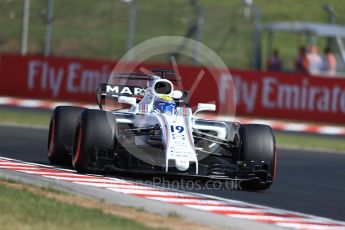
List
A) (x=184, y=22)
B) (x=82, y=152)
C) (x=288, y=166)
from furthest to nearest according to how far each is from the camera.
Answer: (x=184, y=22) < (x=288, y=166) < (x=82, y=152)

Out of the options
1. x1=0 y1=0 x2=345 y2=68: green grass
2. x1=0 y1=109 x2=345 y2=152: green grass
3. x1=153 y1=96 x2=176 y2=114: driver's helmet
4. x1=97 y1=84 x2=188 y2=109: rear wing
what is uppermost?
x1=0 y1=0 x2=345 y2=68: green grass

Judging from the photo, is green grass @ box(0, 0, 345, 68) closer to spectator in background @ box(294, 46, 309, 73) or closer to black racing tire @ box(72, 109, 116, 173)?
spectator in background @ box(294, 46, 309, 73)

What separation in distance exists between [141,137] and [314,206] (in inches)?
96.4

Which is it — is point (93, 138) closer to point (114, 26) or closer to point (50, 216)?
point (50, 216)

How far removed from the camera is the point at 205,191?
11.0 m

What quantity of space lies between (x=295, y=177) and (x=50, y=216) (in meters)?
6.65

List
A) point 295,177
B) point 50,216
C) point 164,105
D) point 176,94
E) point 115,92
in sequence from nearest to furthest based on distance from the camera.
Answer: point 50,216 → point 164,105 → point 176,94 → point 115,92 → point 295,177

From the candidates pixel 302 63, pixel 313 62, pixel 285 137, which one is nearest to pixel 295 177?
pixel 285 137

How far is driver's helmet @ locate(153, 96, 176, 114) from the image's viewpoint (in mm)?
12352

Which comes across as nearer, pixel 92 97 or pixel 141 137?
pixel 141 137

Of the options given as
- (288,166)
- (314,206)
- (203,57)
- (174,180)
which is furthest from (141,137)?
(203,57)

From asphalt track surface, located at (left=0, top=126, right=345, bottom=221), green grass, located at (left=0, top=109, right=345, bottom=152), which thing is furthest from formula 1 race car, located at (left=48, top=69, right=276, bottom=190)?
green grass, located at (left=0, top=109, right=345, bottom=152)

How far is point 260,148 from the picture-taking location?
11914 mm

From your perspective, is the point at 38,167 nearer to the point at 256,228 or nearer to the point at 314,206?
the point at 314,206
